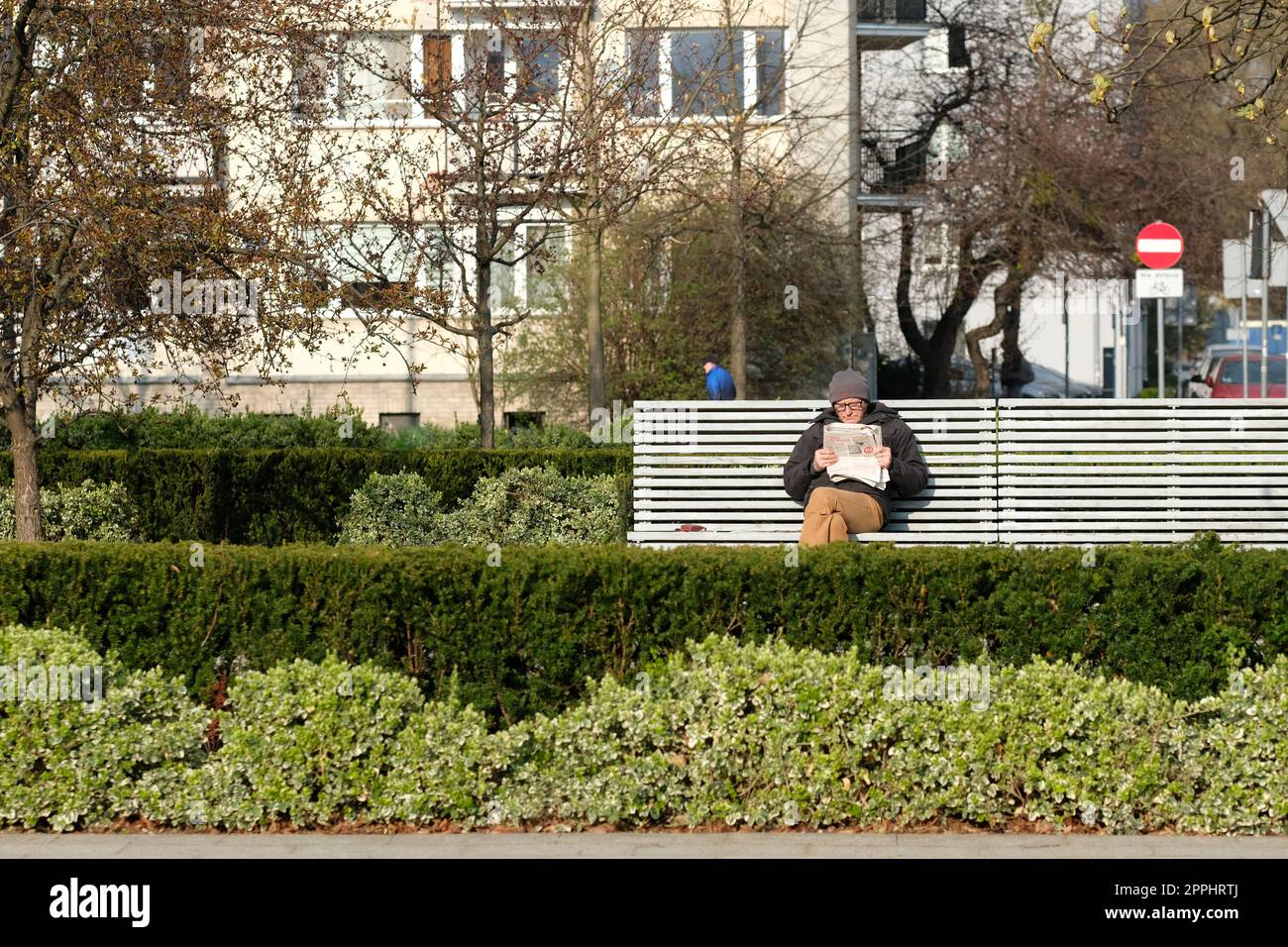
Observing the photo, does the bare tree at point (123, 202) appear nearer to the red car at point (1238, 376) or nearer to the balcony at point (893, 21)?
the balcony at point (893, 21)

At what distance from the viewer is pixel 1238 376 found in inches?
1617

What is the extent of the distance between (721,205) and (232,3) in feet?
46.6

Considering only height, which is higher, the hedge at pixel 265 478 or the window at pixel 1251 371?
the window at pixel 1251 371

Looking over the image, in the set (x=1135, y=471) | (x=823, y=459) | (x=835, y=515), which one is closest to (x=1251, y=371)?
(x=1135, y=471)

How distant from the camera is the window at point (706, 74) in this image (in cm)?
2112

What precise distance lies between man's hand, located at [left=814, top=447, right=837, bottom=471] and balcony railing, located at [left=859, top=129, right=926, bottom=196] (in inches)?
993

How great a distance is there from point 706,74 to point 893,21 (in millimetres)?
17077

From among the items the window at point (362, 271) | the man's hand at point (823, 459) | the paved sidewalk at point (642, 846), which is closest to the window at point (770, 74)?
the window at point (362, 271)

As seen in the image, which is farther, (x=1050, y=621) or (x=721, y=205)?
(x=721, y=205)

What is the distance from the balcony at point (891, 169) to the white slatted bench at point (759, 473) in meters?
24.1

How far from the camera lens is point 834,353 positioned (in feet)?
97.7

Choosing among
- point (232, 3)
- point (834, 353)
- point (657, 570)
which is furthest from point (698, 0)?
point (657, 570)

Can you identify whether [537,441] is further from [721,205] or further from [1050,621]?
[1050,621]

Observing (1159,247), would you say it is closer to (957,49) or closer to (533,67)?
(533,67)
